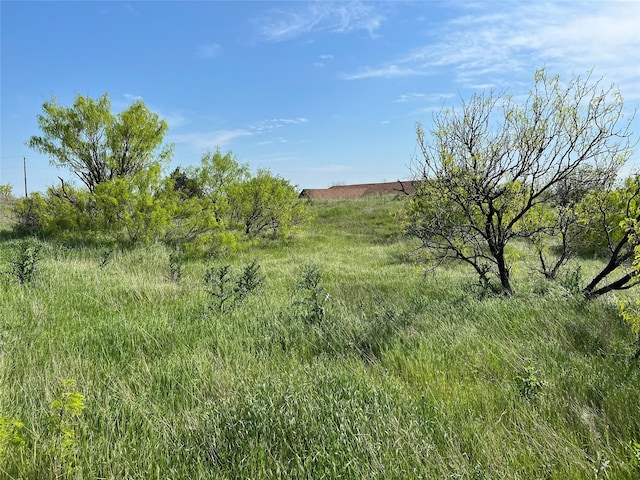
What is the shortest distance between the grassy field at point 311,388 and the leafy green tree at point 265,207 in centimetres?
963

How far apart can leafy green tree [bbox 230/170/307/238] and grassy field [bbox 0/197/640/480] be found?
379 inches

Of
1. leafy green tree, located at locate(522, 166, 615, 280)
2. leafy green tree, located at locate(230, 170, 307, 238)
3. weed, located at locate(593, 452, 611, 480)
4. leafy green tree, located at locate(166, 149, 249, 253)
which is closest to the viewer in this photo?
weed, located at locate(593, 452, 611, 480)

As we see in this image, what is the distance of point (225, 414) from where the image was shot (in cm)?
240

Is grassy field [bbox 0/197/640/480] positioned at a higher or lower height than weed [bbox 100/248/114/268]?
lower

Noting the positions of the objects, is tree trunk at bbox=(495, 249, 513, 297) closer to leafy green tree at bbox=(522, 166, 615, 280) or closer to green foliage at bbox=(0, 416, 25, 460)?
leafy green tree at bbox=(522, 166, 615, 280)

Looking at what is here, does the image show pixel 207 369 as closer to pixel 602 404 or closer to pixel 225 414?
pixel 225 414

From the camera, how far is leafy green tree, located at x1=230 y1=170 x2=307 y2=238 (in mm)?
15172

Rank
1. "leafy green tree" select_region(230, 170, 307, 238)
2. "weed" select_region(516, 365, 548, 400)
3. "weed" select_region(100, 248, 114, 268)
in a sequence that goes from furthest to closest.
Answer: "leafy green tree" select_region(230, 170, 307, 238) → "weed" select_region(100, 248, 114, 268) → "weed" select_region(516, 365, 548, 400)

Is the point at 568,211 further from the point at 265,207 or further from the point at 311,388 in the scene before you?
the point at 265,207

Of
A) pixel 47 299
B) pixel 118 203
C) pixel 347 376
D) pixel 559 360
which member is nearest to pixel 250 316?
pixel 347 376

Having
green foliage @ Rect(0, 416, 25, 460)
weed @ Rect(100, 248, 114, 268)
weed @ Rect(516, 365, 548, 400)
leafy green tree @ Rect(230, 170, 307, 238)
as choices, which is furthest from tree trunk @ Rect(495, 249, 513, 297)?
leafy green tree @ Rect(230, 170, 307, 238)

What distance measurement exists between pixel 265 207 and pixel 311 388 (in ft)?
45.1

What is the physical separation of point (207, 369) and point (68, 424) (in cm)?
121

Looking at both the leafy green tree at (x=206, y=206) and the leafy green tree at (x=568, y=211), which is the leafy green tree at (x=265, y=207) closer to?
the leafy green tree at (x=206, y=206)
